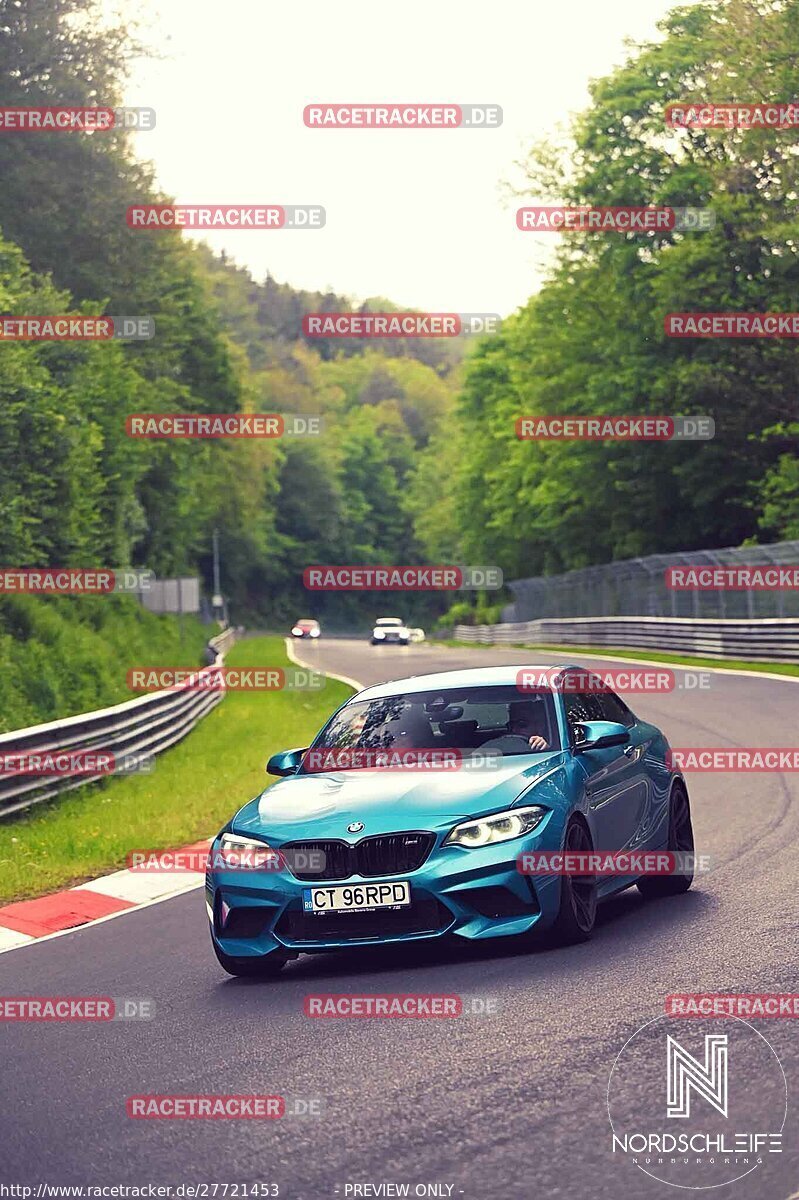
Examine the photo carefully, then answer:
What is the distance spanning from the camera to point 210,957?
30.7 feet

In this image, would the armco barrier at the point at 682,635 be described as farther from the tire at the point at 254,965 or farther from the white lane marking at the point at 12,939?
the tire at the point at 254,965

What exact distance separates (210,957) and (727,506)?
50.0 m

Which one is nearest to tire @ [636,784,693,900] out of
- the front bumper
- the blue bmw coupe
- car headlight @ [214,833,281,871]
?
the blue bmw coupe

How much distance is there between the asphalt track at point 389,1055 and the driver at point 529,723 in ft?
3.42

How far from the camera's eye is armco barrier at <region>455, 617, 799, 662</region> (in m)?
34.9

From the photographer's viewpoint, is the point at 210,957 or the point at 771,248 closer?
the point at 210,957

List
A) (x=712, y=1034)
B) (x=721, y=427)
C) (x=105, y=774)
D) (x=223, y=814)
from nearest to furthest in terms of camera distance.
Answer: (x=712, y=1034)
(x=223, y=814)
(x=105, y=774)
(x=721, y=427)

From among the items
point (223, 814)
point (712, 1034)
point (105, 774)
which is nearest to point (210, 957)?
point (712, 1034)

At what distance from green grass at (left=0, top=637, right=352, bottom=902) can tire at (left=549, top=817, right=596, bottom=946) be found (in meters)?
5.24

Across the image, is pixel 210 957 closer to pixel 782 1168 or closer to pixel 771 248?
pixel 782 1168

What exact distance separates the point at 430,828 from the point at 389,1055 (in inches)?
70.5

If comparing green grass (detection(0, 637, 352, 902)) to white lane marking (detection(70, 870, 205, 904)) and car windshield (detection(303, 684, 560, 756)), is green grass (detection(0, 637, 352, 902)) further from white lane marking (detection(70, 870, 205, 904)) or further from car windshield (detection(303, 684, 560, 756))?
car windshield (detection(303, 684, 560, 756))

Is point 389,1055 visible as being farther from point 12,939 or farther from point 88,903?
point 88,903

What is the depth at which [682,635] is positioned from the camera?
43.5m
